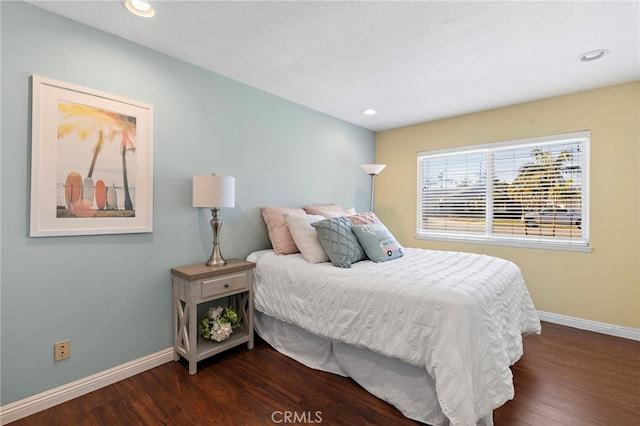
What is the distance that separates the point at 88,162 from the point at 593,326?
4651 mm

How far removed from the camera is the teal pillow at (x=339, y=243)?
240cm

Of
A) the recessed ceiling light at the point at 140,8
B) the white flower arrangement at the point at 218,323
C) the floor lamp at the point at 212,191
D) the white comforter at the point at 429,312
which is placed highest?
the recessed ceiling light at the point at 140,8

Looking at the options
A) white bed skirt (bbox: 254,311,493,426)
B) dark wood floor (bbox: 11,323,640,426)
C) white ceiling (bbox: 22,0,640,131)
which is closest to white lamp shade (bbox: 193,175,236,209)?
white ceiling (bbox: 22,0,640,131)

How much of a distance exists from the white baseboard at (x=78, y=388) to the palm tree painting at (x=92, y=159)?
3.59 ft

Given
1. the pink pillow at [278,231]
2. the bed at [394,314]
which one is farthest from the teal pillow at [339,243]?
the pink pillow at [278,231]

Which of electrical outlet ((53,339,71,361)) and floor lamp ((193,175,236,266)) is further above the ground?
floor lamp ((193,175,236,266))

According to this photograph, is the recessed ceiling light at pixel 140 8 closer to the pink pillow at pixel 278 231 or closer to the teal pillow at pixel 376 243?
the pink pillow at pixel 278 231

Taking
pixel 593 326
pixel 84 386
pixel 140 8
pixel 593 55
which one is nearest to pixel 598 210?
pixel 593 326

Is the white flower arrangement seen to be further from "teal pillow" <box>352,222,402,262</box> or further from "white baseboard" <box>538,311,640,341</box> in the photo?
"white baseboard" <box>538,311,640,341</box>

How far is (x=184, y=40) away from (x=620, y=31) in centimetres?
303

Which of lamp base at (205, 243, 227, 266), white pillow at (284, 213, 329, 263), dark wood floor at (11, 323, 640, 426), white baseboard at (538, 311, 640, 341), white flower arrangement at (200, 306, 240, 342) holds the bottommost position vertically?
dark wood floor at (11, 323, 640, 426)

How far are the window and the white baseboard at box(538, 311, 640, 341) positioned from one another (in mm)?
737

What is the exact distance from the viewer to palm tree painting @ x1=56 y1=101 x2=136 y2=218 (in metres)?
1.90

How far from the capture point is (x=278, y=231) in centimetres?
288
